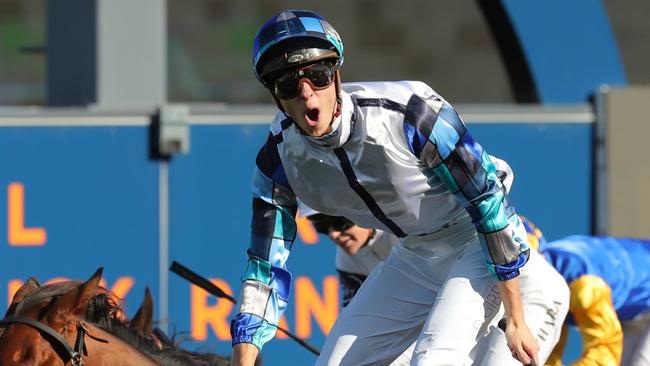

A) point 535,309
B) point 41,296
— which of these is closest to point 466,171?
point 535,309

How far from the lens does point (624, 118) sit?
816 centimetres

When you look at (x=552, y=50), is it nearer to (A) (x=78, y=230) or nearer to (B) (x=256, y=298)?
(A) (x=78, y=230)

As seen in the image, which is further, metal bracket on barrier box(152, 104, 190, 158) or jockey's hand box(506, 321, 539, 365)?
metal bracket on barrier box(152, 104, 190, 158)

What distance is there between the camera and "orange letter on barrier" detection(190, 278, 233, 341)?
734 centimetres

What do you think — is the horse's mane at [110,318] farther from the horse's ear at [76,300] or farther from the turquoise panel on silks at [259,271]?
the turquoise panel on silks at [259,271]

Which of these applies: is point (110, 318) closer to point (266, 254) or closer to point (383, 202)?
point (266, 254)

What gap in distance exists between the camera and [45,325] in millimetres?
3834

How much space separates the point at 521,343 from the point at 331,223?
6.43 feet

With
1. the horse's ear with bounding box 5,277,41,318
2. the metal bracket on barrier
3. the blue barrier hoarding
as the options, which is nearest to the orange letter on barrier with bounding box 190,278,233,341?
the blue barrier hoarding

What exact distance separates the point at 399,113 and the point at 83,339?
1.08 meters

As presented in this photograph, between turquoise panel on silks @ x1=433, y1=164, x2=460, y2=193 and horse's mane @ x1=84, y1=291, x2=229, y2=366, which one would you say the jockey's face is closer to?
turquoise panel on silks @ x1=433, y1=164, x2=460, y2=193

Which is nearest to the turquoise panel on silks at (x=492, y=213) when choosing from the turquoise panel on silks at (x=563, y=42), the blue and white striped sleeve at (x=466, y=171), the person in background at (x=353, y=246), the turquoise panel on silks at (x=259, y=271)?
the blue and white striped sleeve at (x=466, y=171)

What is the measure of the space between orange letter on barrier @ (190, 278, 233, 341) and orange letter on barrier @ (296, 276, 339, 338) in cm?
39

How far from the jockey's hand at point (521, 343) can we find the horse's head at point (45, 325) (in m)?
1.16
